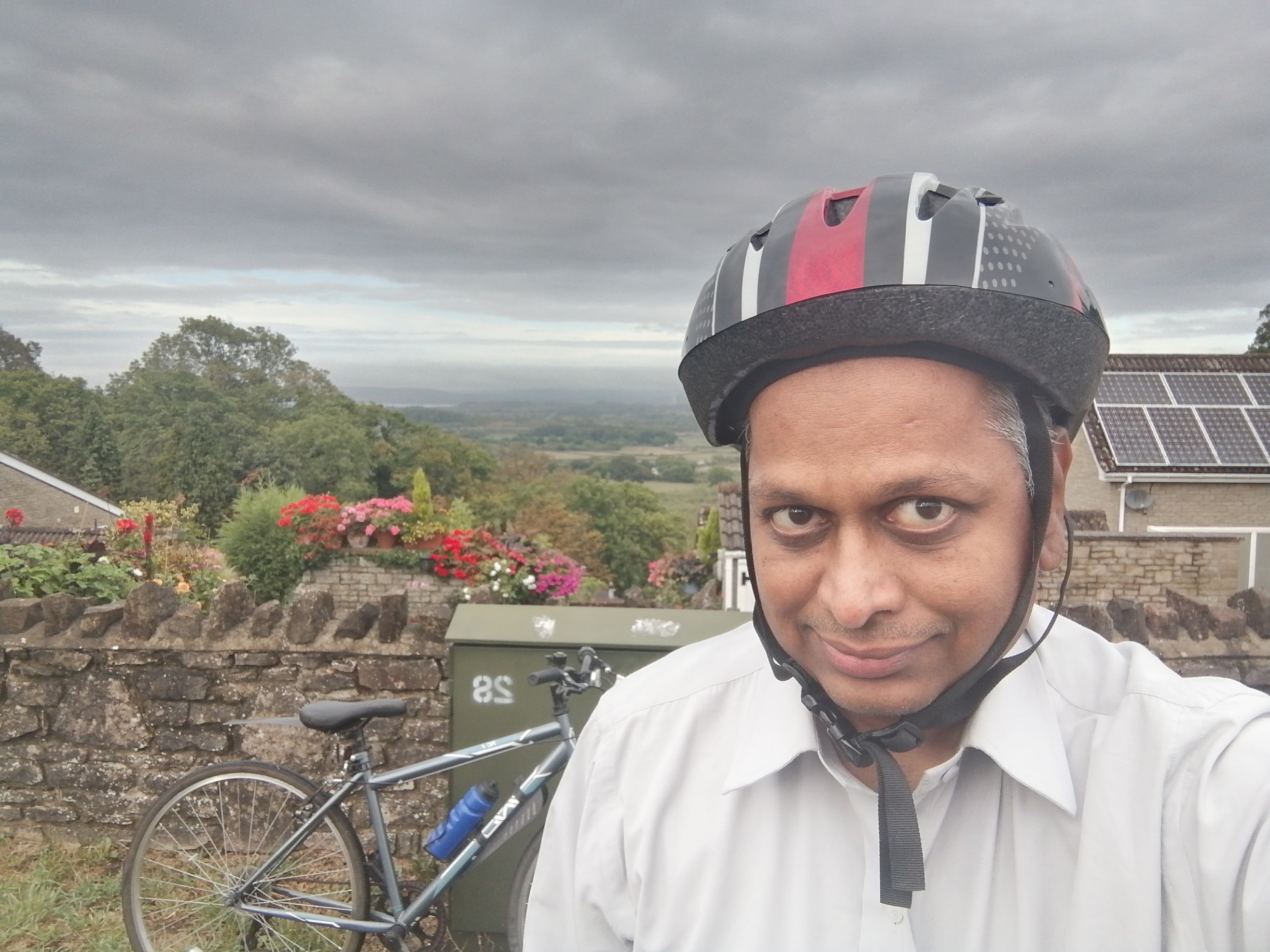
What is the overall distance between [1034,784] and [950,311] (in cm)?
54

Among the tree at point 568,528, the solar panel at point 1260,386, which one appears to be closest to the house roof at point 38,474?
the tree at point 568,528

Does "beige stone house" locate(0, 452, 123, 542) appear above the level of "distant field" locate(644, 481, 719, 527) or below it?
above

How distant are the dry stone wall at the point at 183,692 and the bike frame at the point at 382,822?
58 cm

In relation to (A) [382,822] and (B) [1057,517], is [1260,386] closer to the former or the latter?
(A) [382,822]

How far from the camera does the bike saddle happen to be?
2.66m

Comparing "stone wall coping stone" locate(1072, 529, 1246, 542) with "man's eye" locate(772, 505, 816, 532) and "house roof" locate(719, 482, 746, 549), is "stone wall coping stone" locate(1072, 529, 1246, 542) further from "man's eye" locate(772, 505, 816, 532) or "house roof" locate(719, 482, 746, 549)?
"man's eye" locate(772, 505, 816, 532)

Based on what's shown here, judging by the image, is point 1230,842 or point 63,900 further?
point 63,900

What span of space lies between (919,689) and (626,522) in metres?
52.0

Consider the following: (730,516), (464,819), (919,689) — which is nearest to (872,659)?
(919,689)

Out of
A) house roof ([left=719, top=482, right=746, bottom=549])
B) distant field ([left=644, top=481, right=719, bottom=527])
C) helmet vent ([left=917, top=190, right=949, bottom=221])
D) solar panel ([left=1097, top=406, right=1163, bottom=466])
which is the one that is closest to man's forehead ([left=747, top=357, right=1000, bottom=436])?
helmet vent ([left=917, top=190, right=949, bottom=221])

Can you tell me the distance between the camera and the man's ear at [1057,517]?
1.07 metres

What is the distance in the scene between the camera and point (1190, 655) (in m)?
3.19

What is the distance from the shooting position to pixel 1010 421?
39.4 inches

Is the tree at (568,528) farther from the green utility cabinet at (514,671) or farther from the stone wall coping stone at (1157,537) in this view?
the green utility cabinet at (514,671)
